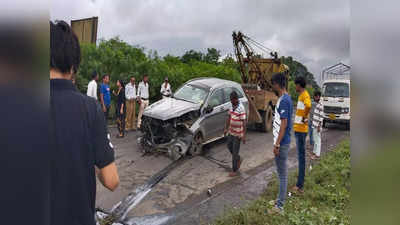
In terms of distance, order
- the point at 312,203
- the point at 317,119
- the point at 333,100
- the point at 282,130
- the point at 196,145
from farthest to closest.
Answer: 1. the point at 333,100
2. the point at 196,145
3. the point at 317,119
4. the point at 312,203
5. the point at 282,130

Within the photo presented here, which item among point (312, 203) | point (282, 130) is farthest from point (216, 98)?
point (312, 203)

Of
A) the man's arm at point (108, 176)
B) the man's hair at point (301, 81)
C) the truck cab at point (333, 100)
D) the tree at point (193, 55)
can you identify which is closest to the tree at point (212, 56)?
the tree at point (193, 55)

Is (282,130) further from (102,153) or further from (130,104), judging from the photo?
(130,104)

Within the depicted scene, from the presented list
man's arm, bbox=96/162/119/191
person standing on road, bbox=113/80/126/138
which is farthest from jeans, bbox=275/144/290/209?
person standing on road, bbox=113/80/126/138

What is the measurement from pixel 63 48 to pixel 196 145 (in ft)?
17.7

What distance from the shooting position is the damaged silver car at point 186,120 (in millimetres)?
6039

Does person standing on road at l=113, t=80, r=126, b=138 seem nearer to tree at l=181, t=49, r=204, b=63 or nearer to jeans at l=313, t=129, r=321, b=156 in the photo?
jeans at l=313, t=129, r=321, b=156

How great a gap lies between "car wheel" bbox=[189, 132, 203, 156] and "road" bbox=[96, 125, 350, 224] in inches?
6.1

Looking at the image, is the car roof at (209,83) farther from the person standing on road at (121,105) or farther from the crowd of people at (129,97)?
the person standing on road at (121,105)

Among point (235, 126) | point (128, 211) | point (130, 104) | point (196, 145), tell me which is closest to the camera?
point (128, 211)

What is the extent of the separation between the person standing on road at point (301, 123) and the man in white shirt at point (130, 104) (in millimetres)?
4293

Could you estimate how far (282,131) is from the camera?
12.4ft

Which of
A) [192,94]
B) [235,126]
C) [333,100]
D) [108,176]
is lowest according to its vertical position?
[235,126]

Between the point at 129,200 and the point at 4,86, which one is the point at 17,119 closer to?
the point at 4,86
